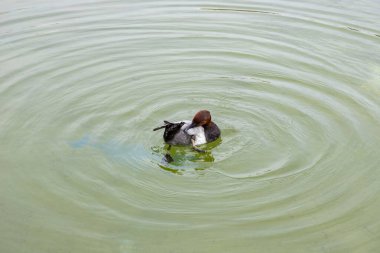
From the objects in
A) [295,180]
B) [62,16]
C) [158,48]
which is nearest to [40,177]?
[295,180]

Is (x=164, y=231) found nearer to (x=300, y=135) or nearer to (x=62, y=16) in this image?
(x=300, y=135)

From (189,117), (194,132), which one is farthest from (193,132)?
(189,117)

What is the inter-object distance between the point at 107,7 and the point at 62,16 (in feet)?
3.79

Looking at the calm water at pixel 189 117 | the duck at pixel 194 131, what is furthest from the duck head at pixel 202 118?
the calm water at pixel 189 117

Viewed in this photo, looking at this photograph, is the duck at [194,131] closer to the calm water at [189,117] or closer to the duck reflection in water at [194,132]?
the duck reflection in water at [194,132]

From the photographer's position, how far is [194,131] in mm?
7270

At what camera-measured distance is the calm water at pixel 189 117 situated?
5.77m

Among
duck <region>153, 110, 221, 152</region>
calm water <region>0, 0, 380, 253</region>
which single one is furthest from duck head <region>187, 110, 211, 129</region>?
calm water <region>0, 0, 380, 253</region>

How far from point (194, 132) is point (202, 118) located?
0.25 metres

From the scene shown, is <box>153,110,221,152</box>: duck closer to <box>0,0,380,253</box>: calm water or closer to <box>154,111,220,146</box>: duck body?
<box>154,111,220,146</box>: duck body

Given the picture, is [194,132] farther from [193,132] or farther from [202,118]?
[202,118]

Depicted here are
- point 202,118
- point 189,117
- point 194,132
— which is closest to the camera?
point 202,118

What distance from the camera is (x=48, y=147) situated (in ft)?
23.9

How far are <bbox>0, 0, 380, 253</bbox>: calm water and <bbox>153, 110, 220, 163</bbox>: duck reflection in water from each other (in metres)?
0.15
